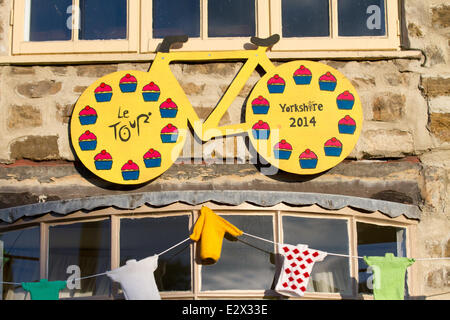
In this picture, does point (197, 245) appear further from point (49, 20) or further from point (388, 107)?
point (49, 20)

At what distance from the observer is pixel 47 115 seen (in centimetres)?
766

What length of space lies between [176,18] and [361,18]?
1566mm

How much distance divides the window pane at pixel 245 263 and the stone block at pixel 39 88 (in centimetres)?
182

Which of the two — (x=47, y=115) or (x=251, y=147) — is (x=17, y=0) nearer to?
(x=47, y=115)

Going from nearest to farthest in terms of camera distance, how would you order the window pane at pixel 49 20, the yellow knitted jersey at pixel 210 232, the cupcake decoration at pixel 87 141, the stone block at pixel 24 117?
the yellow knitted jersey at pixel 210 232, the cupcake decoration at pixel 87 141, the stone block at pixel 24 117, the window pane at pixel 49 20

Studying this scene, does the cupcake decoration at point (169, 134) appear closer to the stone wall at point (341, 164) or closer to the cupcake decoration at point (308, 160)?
the stone wall at point (341, 164)

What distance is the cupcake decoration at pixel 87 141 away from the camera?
7.43 metres

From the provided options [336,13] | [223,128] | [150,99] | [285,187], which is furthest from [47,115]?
[336,13]

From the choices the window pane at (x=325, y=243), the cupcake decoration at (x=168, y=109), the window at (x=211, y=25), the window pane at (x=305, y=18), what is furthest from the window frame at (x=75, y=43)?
the window pane at (x=325, y=243)

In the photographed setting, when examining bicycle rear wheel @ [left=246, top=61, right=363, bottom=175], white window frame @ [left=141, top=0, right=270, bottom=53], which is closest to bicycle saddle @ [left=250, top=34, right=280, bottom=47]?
white window frame @ [left=141, top=0, right=270, bottom=53]

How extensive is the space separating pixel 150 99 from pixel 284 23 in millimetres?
1329

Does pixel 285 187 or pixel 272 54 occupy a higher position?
pixel 272 54

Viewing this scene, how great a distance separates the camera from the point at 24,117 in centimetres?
769

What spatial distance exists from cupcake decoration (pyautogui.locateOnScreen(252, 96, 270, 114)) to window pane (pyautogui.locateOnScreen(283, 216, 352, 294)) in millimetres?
879
